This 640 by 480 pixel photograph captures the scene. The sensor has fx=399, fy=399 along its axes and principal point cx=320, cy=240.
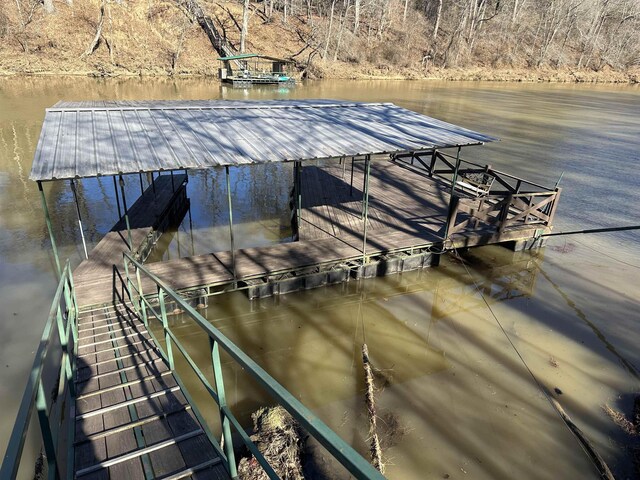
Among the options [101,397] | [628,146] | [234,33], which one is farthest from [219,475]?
[234,33]

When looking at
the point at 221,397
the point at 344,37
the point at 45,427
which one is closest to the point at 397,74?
the point at 344,37

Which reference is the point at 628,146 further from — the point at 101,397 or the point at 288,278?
the point at 101,397

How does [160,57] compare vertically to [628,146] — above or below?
above

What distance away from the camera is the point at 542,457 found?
5508mm

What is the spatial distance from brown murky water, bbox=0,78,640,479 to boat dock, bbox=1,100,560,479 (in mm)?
655

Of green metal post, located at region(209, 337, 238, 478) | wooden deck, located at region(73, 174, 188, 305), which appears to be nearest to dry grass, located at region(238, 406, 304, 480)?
green metal post, located at region(209, 337, 238, 478)

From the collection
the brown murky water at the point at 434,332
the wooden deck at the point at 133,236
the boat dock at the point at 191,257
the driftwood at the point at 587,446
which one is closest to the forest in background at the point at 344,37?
the brown murky water at the point at 434,332

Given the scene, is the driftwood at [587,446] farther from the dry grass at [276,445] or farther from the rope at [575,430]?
the dry grass at [276,445]

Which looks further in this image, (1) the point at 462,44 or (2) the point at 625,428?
(1) the point at 462,44

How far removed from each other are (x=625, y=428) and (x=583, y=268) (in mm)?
5741

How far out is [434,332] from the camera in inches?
319

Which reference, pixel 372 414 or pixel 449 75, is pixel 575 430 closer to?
pixel 372 414

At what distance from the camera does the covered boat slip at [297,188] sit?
755cm

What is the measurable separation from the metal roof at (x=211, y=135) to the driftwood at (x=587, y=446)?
5692 mm
